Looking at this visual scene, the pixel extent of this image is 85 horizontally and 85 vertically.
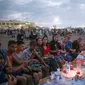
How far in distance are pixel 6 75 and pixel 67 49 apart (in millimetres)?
5868

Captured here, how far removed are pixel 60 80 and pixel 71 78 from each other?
281 mm

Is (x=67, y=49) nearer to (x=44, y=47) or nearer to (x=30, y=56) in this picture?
(x=44, y=47)

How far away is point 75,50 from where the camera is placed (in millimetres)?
11297

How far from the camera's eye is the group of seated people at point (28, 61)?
5547 millimetres

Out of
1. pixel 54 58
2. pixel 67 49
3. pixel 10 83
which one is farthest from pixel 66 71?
pixel 67 49

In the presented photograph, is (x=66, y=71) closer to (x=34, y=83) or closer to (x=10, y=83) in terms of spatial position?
(x=34, y=83)

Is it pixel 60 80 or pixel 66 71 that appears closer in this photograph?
pixel 60 80

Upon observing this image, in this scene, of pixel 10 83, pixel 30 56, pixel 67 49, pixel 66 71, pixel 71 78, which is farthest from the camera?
pixel 67 49

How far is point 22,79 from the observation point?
19.3 ft

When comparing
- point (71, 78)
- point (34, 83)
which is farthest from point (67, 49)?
point (71, 78)

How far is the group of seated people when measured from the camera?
5547mm

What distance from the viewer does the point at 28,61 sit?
713 centimetres

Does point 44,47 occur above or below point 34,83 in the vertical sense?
above

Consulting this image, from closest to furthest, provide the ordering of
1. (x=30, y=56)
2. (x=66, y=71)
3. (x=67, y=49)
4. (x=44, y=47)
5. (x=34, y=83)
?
(x=66, y=71) → (x=34, y=83) → (x=30, y=56) → (x=44, y=47) → (x=67, y=49)
